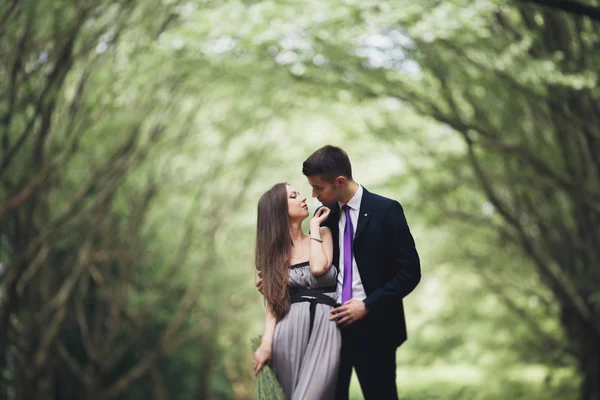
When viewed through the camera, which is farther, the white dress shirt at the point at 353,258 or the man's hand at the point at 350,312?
the white dress shirt at the point at 353,258

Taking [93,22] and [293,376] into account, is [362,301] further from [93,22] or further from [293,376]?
[93,22]

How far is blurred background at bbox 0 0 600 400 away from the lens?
29.3 ft

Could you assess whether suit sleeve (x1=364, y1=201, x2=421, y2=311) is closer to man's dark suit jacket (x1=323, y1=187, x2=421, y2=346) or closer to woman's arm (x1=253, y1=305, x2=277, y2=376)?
man's dark suit jacket (x1=323, y1=187, x2=421, y2=346)

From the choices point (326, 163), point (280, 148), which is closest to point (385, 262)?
point (326, 163)

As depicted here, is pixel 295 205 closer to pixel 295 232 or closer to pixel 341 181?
pixel 295 232

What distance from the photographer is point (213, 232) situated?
1747cm

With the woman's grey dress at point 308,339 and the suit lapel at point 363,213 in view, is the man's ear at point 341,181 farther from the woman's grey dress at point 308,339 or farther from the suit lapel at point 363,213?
the woman's grey dress at point 308,339

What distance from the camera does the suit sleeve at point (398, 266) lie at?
3.93 m

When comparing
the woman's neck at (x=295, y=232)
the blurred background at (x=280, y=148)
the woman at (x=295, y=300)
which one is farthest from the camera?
the blurred background at (x=280, y=148)

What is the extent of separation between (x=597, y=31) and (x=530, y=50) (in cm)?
143

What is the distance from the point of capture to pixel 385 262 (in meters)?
4.11

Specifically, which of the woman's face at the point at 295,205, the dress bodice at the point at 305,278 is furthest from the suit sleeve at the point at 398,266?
the woman's face at the point at 295,205

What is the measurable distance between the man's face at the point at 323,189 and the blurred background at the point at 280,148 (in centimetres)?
203

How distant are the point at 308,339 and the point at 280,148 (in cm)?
1496
